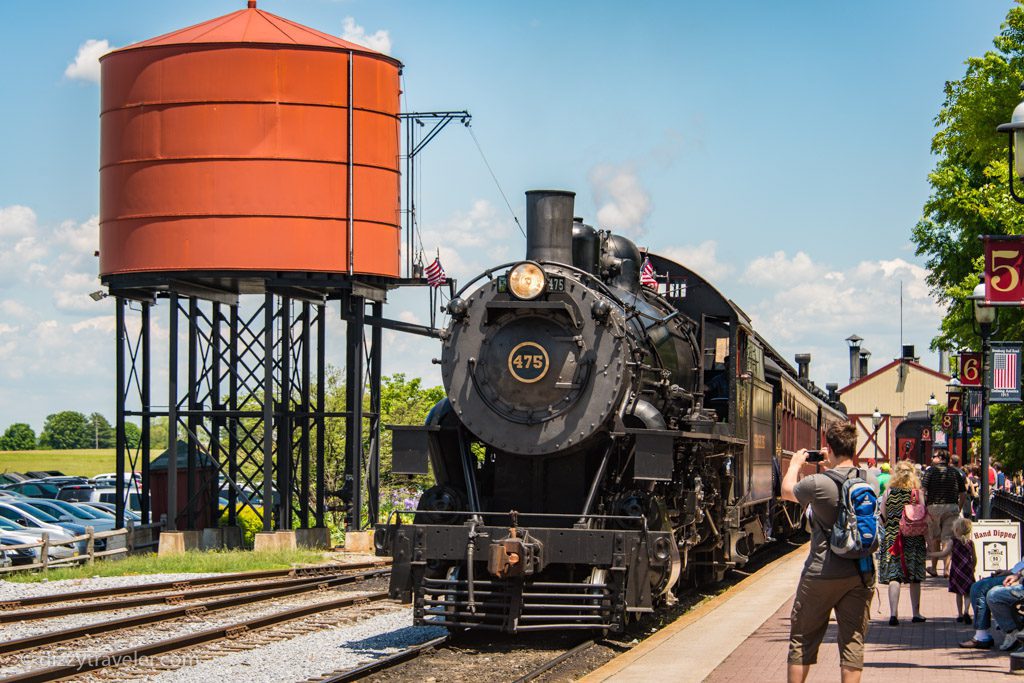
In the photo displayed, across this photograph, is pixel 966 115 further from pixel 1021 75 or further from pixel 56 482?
pixel 56 482

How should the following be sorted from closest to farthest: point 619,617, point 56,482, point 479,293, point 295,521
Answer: point 619,617 → point 479,293 → point 295,521 → point 56,482

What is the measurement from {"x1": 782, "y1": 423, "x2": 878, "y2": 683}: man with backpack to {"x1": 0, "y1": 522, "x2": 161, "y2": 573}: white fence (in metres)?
17.5

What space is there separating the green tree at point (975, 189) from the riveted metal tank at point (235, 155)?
12298 mm

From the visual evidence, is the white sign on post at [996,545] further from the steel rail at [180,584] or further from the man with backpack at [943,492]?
the steel rail at [180,584]

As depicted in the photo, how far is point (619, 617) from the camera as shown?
512 inches

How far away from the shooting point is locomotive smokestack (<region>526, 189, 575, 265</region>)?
1439 cm

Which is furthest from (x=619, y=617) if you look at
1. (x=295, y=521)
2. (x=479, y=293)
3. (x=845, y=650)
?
(x=295, y=521)

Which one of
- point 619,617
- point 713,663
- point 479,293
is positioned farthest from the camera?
point 479,293

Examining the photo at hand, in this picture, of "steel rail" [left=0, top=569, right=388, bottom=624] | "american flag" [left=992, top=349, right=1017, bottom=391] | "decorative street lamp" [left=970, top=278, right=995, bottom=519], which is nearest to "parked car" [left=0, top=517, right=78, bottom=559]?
"steel rail" [left=0, top=569, right=388, bottom=624]

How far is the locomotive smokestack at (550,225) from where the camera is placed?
567 inches

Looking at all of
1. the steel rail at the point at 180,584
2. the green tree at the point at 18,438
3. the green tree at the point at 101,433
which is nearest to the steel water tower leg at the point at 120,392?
the steel rail at the point at 180,584

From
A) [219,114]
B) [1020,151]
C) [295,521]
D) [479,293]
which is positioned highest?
[219,114]

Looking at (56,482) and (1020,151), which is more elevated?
(1020,151)

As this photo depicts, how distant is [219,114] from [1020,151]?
19.6 meters
